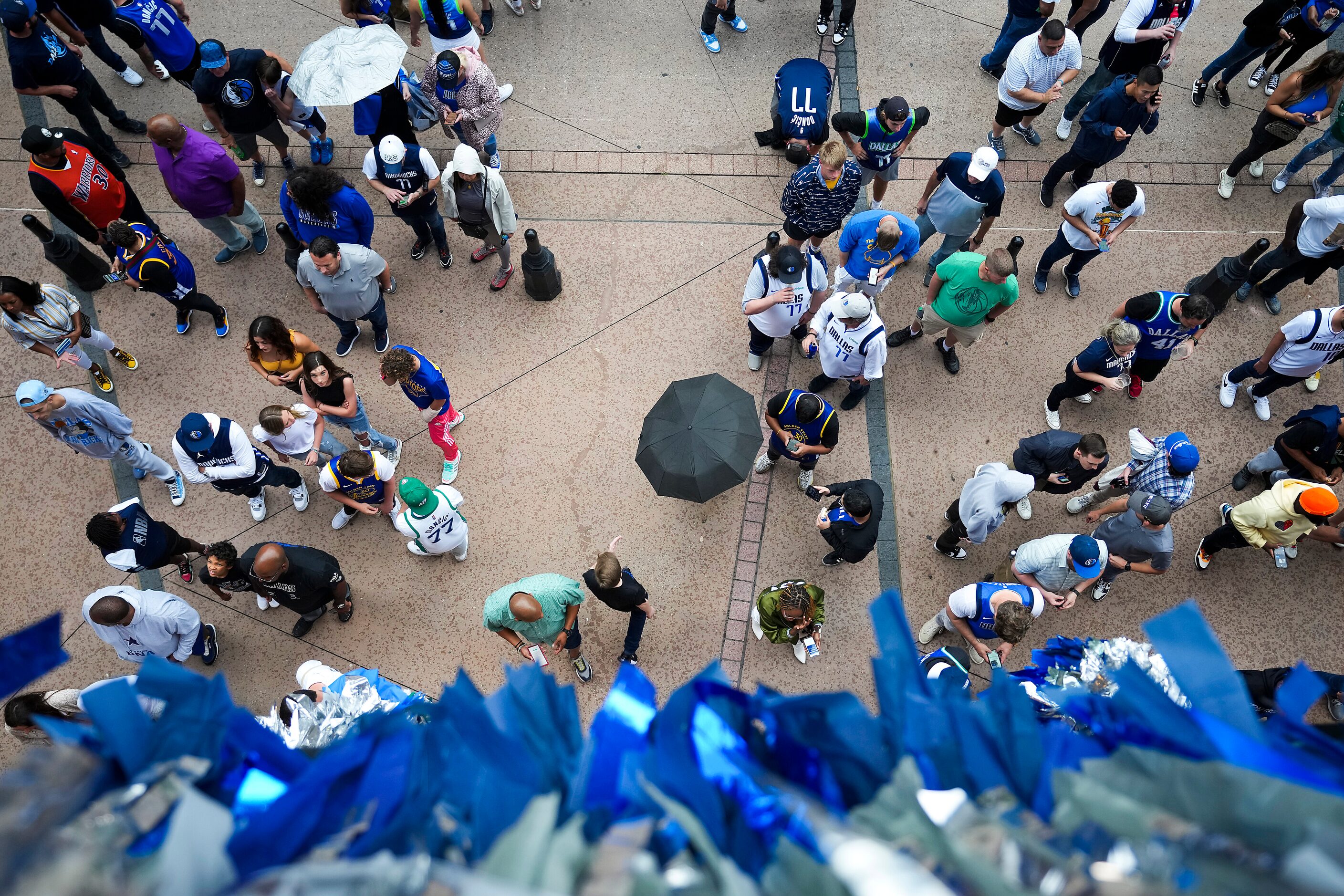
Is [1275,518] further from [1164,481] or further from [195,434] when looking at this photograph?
[195,434]

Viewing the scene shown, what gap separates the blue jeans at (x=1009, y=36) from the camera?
25.1ft

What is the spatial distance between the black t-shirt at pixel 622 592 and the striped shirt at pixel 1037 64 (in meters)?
5.53

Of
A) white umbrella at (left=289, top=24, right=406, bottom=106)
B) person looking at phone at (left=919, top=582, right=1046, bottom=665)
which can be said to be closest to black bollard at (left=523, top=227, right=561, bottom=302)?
white umbrella at (left=289, top=24, right=406, bottom=106)

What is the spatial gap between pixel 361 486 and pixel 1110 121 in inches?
263

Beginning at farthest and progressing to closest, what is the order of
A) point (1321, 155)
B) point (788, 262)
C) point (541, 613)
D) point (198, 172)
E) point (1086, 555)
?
point (1321, 155), point (198, 172), point (788, 262), point (1086, 555), point (541, 613)

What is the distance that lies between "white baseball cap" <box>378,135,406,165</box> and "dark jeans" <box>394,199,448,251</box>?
0.49 m

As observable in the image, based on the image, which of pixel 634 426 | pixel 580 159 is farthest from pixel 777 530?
pixel 580 159

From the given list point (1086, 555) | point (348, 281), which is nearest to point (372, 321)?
point (348, 281)

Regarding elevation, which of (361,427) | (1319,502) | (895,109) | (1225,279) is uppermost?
(895,109)

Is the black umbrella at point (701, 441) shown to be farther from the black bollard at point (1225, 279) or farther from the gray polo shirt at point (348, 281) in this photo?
the black bollard at point (1225, 279)

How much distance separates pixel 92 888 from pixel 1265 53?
10.8 meters

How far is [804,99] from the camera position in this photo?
6.94m

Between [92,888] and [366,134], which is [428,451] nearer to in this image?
[366,134]

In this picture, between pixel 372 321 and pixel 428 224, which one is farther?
pixel 428 224
